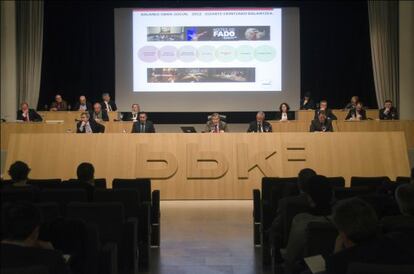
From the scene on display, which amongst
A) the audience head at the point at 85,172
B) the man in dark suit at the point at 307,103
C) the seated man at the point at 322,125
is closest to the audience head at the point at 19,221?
the audience head at the point at 85,172

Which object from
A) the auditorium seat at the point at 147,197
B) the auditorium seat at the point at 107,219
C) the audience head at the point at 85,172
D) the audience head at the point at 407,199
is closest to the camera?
the audience head at the point at 407,199

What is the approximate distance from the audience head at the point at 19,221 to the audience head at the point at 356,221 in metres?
1.24

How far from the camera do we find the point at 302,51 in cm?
1565

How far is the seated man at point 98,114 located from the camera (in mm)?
12875

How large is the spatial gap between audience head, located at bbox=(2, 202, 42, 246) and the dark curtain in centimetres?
1327

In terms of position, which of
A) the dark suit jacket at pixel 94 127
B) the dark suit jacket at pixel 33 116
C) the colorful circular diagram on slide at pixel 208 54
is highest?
the colorful circular diagram on slide at pixel 208 54

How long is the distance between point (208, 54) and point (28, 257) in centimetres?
1196

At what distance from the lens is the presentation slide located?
1405 centimetres

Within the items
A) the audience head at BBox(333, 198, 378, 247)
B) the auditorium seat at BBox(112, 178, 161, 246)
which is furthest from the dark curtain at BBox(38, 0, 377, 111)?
the audience head at BBox(333, 198, 378, 247)

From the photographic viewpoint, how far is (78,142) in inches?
376

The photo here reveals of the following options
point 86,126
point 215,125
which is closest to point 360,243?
point 215,125

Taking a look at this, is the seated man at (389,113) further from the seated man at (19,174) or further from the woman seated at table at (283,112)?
the seated man at (19,174)

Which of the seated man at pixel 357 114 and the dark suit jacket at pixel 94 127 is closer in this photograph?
the dark suit jacket at pixel 94 127

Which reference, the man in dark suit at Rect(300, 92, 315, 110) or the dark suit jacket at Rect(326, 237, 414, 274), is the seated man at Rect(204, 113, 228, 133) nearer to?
the man in dark suit at Rect(300, 92, 315, 110)
